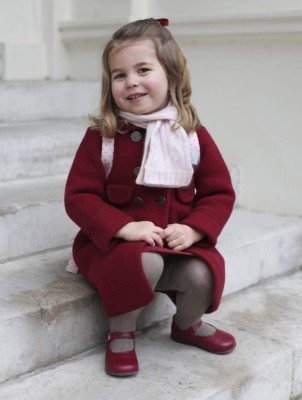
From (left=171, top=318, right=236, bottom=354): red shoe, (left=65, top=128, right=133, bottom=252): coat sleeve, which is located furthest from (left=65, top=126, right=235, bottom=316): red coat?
(left=171, top=318, right=236, bottom=354): red shoe

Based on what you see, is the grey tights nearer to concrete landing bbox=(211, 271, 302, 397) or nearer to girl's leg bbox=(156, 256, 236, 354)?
girl's leg bbox=(156, 256, 236, 354)

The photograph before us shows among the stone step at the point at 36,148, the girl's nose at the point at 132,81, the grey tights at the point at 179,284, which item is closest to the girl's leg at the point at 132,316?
the grey tights at the point at 179,284

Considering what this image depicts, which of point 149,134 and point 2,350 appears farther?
point 149,134

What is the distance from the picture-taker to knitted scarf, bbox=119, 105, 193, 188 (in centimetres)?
198

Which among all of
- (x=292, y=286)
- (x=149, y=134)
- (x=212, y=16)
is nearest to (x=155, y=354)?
(x=149, y=134)

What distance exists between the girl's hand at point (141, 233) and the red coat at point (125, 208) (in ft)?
0.05

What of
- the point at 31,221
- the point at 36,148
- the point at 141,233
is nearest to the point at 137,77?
the point at 141,233

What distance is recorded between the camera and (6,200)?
241 cm

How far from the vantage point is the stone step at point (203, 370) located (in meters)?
1.79

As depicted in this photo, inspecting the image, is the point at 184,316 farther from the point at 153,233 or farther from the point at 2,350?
the point at 2,350

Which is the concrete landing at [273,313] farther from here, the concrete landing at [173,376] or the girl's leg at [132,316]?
the girl's leg at [132,316]

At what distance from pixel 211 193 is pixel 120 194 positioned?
0.27 m

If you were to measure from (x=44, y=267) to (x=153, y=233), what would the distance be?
0.49m

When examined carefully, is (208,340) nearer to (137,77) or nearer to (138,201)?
(138,201)
